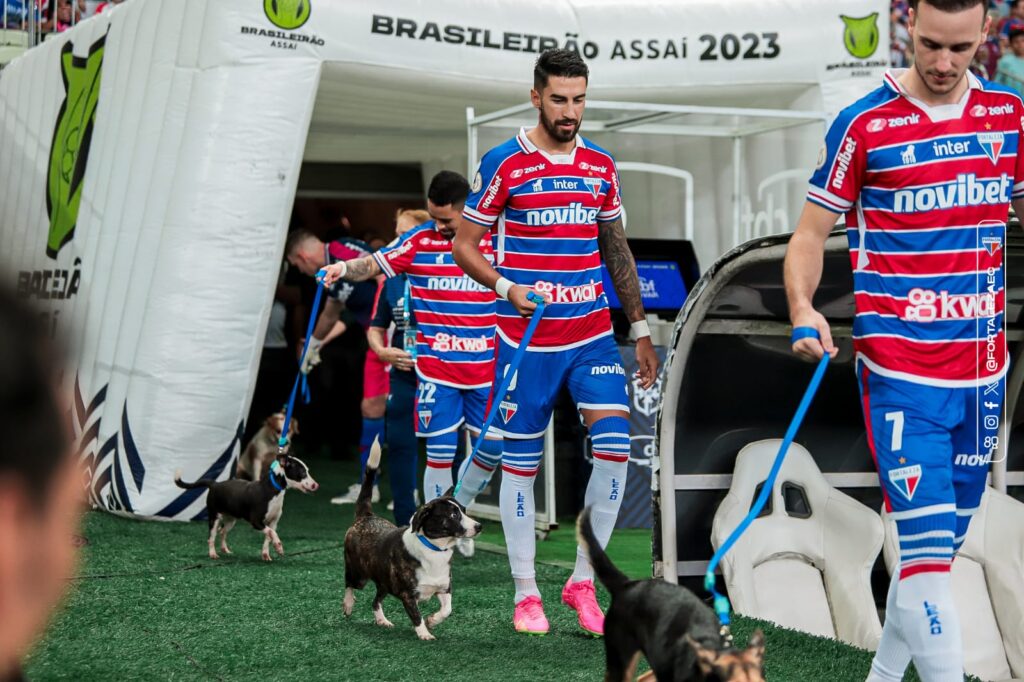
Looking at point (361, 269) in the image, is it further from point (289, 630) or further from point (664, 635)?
Result: point (664, 635)

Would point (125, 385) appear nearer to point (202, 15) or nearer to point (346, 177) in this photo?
point (202, 15)

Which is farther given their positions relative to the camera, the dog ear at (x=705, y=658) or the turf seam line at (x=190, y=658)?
the turf seam line at (x=190, y=658)

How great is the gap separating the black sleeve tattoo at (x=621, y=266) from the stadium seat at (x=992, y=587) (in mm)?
1299

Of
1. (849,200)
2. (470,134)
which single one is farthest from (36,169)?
(849,200)

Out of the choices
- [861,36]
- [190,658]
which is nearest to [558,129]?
[190,658]

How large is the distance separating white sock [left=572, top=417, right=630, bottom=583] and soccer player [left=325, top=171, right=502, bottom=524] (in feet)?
5.44

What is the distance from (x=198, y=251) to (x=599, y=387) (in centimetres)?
358

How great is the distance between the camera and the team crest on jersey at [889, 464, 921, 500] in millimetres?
3156

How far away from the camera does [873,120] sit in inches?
129

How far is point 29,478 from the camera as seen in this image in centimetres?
78

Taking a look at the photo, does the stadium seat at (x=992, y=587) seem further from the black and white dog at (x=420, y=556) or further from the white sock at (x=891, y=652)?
the black and white dog at (x=420, y=556)

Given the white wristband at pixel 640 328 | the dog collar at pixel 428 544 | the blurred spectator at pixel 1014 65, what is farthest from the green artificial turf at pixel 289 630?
the blurred spectator at pixel 1014 65

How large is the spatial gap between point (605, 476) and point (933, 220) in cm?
195

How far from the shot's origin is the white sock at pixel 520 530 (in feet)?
16.3
